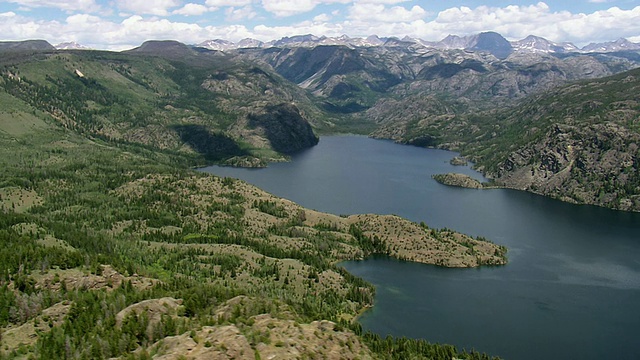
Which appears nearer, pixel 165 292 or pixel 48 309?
pixel 48 309

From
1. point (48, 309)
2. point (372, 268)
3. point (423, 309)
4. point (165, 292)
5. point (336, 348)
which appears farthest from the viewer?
point (372, 268)

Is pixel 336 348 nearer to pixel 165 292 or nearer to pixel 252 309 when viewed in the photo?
pixel 252 309

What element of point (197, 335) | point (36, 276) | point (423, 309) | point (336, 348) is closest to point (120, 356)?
point (197, 335)

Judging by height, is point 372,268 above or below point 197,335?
below

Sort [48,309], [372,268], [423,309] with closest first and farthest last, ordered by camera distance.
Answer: [48,309] → [423,309] → [372,268]

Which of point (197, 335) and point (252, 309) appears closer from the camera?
point (197, 335)

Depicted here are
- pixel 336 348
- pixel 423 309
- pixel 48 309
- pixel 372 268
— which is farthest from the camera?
pixel 372 268

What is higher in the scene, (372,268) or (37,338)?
(37,338)

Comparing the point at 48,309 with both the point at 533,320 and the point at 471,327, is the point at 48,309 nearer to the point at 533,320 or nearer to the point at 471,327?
the point at 471,327

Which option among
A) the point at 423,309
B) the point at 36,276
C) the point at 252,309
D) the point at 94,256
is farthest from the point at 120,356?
the point at 423,309

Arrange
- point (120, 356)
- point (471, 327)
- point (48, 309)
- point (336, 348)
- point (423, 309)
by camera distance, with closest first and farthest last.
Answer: point (120, 356) → point (336, 348) → point (48, 309) → point (471, 327) → point (423, 309)
